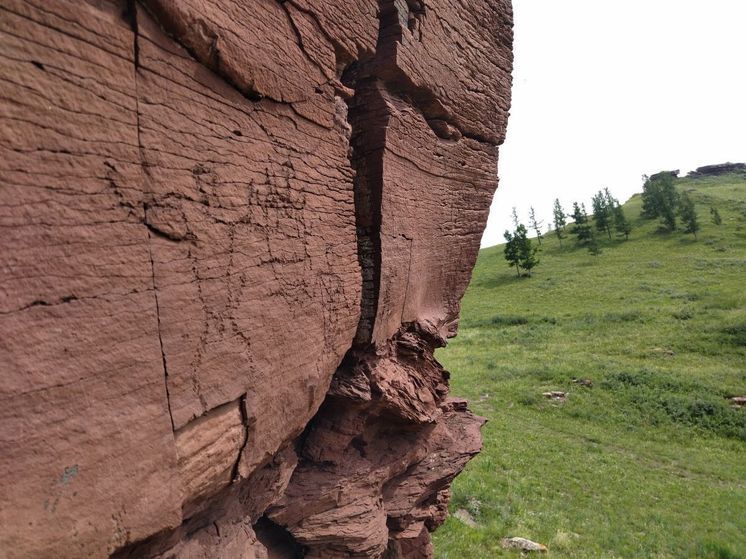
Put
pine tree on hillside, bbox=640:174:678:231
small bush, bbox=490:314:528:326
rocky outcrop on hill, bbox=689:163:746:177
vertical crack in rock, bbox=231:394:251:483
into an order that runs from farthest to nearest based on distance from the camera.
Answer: rocky outcrop on hill, bbox=689:163:746:177, pine tree on hillside, bbox=640:174:678:231, small bush, bbox=490:314:528:326, vertical crack in rock, bbox=231:394:251:483

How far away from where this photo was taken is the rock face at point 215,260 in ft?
6.81

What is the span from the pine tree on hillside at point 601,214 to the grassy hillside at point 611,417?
19.8 metres

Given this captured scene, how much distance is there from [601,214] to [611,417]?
50188mm

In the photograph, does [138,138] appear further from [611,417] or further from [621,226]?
[621,226]

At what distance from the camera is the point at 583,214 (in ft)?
208

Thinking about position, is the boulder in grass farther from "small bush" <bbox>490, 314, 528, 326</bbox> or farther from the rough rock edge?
"small bush" <bbox>490, 314, 528, 326</bbox>

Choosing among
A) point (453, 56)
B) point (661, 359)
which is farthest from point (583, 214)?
point (453, 56)

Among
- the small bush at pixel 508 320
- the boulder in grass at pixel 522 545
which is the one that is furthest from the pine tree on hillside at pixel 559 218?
the boulder in grass at pixel 522 545

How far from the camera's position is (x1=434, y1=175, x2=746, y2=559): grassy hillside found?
36.2ft

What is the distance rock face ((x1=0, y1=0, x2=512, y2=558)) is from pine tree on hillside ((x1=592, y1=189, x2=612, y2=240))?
205ft

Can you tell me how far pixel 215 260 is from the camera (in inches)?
116

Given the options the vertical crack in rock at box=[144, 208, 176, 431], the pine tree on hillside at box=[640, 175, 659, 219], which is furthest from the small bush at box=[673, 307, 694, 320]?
the pine tree on hillside at box=[640, 175, 659, 219]

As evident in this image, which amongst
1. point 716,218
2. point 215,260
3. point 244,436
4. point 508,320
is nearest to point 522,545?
point 244,436

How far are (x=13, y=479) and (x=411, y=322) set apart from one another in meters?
4.28
